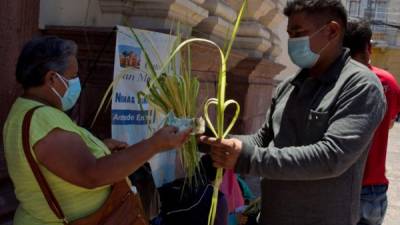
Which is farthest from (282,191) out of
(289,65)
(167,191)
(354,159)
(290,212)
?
(289,65)

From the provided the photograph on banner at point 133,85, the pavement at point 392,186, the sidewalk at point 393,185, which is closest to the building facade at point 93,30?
the photograph on banner at point 133,85

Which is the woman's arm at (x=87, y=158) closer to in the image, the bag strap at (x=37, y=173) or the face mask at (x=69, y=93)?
the bag strap at (x=37, y=173)

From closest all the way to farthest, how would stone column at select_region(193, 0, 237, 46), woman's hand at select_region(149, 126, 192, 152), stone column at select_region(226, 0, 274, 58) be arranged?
woman's hand at select_region(149, 126, 192, 152)
stone column at select_region(193, 0, 237, 46)
stone column at select_region(226, 0, 274, 58)

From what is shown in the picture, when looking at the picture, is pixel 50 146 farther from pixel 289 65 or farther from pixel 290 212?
pixel 289 65

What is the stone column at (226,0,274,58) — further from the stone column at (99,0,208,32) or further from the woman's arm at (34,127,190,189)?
the woman's arm at (34,127,190,189)

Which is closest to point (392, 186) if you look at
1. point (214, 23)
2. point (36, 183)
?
point (214, 23)

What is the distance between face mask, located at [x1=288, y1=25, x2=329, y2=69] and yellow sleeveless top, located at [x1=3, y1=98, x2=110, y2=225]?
94 centimetres

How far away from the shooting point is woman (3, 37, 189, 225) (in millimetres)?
1789

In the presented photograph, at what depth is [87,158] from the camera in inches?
72.0

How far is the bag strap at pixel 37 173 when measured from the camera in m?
1.80

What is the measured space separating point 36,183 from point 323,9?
1308mm

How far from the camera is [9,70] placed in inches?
112

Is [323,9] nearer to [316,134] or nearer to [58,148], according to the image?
[316,134]

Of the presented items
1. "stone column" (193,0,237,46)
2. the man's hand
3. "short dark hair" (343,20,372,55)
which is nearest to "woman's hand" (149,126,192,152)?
the man's hand
